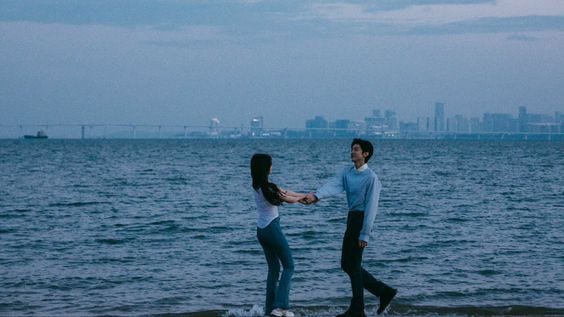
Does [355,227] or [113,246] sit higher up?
[355,227]

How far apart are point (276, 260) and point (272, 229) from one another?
0.44 metres

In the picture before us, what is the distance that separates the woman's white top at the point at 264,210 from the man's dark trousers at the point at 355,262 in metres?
0.79

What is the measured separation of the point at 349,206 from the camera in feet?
28.4

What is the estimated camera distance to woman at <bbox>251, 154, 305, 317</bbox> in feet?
28.5

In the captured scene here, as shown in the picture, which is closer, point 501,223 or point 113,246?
point 113,246

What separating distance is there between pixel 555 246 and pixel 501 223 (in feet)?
17.7

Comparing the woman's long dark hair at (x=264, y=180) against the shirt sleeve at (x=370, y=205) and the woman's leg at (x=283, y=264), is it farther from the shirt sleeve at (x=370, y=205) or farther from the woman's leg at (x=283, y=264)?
the shirt sleeve at (x=370, y=205)

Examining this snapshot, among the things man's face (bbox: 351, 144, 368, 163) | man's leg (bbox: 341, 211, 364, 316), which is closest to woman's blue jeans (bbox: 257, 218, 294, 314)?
man's leg (bbox: 341, 211, 364, 316)

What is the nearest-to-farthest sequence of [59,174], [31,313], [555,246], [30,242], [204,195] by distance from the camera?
1. [31,313]
2. [555,246]
3. [30,242]
4. [204,195]
5. [59,174]

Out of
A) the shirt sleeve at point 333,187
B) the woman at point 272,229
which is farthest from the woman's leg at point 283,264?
the shirt sleeve at point 333,187

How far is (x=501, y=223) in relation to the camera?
956 inches

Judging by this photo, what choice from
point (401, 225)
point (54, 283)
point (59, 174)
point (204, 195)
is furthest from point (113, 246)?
point (59, 174)

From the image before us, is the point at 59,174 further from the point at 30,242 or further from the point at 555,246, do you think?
the point at 555,246

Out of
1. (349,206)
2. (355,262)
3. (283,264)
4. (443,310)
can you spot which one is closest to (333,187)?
(349,206)
